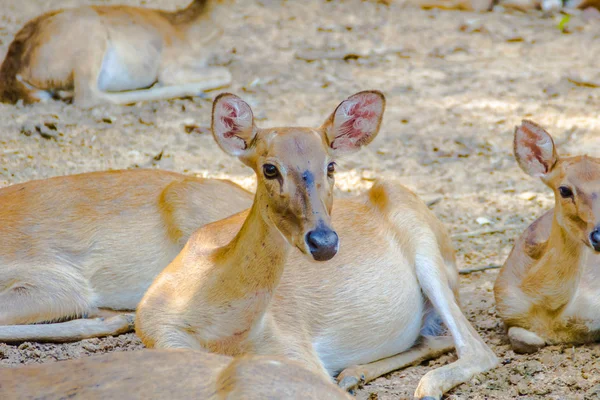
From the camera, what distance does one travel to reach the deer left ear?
4.74 m

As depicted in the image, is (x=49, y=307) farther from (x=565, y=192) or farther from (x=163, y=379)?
(x=565, y=192)

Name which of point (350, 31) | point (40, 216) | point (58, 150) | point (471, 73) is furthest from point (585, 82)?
point (40, 216)

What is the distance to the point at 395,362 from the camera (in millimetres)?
5383

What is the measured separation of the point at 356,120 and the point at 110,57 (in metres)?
5.20

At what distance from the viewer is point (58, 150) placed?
7.92 meters

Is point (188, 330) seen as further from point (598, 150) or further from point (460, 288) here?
point (598, 150)

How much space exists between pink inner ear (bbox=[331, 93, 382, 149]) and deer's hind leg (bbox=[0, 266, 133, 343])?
1721 millimetres

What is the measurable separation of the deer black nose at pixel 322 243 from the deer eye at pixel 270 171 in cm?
38

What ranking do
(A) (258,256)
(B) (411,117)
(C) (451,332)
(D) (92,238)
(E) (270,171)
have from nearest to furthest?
1. (E) (270,171)
2. (A) (258,256)
3. (C) (451,332)
4. (D) (92,238)
5. (B) (411,117)

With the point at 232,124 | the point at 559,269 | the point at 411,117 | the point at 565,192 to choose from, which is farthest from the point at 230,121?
the point at 411,117

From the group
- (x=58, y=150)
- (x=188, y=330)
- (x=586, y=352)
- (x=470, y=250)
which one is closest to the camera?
(x=188, y=330)

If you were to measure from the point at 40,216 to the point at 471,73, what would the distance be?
5.56 meters

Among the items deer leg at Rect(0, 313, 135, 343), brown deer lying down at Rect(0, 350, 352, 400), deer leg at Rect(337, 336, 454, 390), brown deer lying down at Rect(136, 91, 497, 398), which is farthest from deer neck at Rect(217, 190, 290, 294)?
deer leg at Rect(0, 313, 135, 343)

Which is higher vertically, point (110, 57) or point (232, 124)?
point (232, 124)
